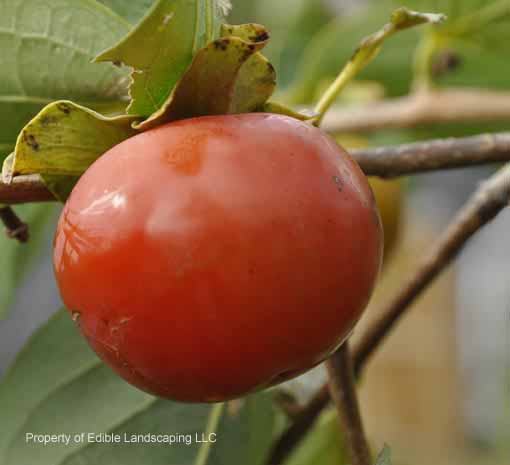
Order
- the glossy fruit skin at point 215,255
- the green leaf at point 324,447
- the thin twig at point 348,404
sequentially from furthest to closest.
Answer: the green leaf at point 324,447
the thin twig at point 348,404
the glossy fruit skin at point 215,255

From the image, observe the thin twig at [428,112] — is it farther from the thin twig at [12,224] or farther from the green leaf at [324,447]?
the thin twig at [12,224]

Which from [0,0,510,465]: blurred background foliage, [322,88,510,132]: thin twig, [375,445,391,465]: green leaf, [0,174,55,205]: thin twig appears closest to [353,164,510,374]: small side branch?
[0,0,510,465]: blurred background foliage

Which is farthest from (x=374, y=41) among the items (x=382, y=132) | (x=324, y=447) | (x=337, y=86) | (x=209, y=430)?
(x=382, y=132)

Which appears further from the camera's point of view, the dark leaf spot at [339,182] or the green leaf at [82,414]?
the green leaf at [82,414]

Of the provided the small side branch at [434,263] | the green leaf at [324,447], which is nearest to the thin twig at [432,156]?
the small side branch at [434,263]

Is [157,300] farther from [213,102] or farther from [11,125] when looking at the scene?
[11,125]

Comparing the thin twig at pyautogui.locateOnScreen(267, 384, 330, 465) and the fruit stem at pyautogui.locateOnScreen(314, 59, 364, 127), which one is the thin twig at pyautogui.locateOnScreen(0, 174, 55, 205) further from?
the thin twig at pyautogui.locateOnScreen(267, 384, 330, 465)
